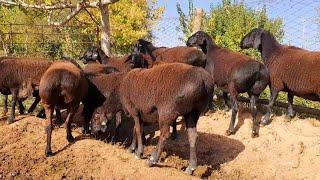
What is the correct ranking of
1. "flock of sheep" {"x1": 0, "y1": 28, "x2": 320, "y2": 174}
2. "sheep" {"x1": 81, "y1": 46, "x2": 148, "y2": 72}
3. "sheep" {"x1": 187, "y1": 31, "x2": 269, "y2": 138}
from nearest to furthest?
"flock of sheep" {"x1": 0, "y1": 28, "x2": 320, "y2": 174} → "sheep" {"x1": 187, "y1": 31, "x2": 269, "y2": 138} → "sheep" {"x1": 81, "y1": 46, "x2": 148, "y2": 72}

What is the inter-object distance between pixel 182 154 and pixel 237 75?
2087 mm

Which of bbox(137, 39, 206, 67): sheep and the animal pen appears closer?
the animal pen

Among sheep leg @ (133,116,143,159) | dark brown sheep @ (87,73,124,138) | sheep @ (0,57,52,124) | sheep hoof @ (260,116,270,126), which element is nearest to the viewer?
sheep leg @ (133,116,143,159)

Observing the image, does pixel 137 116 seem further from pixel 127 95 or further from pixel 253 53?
pixel 253 53

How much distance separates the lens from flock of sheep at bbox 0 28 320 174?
24.0ft

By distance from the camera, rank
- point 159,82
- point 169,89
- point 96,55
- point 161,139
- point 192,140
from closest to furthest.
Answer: point 169,89, point 161,139, point 159,82, point 192,140, point 96,55

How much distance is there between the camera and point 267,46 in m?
10.5

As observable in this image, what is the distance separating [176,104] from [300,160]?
3334mm

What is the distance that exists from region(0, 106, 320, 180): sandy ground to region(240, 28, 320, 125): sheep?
0.75 metres

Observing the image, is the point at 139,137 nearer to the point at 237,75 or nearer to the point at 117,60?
the point at 237,75

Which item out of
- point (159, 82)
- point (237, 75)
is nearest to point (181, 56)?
point (237, 75)

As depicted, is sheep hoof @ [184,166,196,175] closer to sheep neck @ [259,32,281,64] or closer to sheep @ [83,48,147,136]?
sheep @ [83,48,147,136]

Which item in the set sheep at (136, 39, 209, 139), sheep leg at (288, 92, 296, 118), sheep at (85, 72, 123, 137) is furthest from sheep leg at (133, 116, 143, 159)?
sheep leg at (288, 92, 296, 118)

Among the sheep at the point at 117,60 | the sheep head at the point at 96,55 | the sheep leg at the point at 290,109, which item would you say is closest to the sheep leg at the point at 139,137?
the sheep at the point at 117,60
